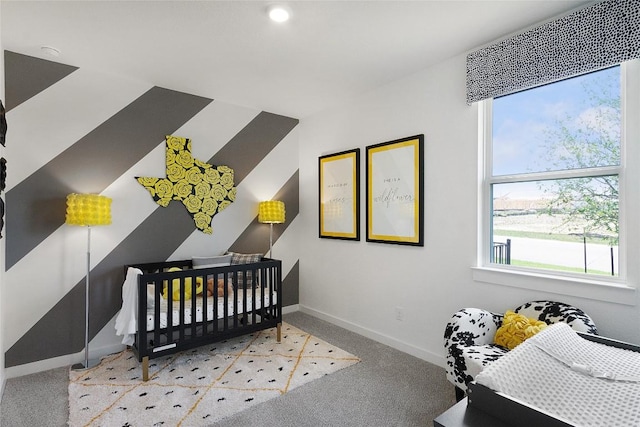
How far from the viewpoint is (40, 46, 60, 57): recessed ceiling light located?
7.95 ft

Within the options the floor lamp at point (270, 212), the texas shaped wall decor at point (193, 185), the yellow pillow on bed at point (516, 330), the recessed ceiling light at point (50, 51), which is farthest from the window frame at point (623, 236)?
the recessed ceiling light at point (50, 51)

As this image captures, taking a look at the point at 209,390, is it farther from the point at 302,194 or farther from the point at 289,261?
the point at 302,194

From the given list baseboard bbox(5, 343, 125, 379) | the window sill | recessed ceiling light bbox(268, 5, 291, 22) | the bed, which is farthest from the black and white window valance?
baseboard bbox(5, 343, 125, 379)

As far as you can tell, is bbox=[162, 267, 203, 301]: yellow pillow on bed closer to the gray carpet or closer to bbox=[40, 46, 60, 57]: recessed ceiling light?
the gray carpet

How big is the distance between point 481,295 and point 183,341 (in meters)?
2.27

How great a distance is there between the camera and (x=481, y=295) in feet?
7.89

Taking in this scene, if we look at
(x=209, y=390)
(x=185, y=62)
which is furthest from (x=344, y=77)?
(x=209, y=390)

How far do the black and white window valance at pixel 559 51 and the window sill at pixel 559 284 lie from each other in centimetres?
122

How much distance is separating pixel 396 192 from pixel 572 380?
2.14 meters

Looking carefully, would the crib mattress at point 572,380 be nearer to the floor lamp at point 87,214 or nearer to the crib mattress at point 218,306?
the crib mattress at point 218,306

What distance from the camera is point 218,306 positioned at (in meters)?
2.79

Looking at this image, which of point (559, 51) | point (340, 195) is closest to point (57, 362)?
point (340, 195)

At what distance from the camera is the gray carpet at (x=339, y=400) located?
1.93 meters

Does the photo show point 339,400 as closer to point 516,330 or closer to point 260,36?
point 516,330
